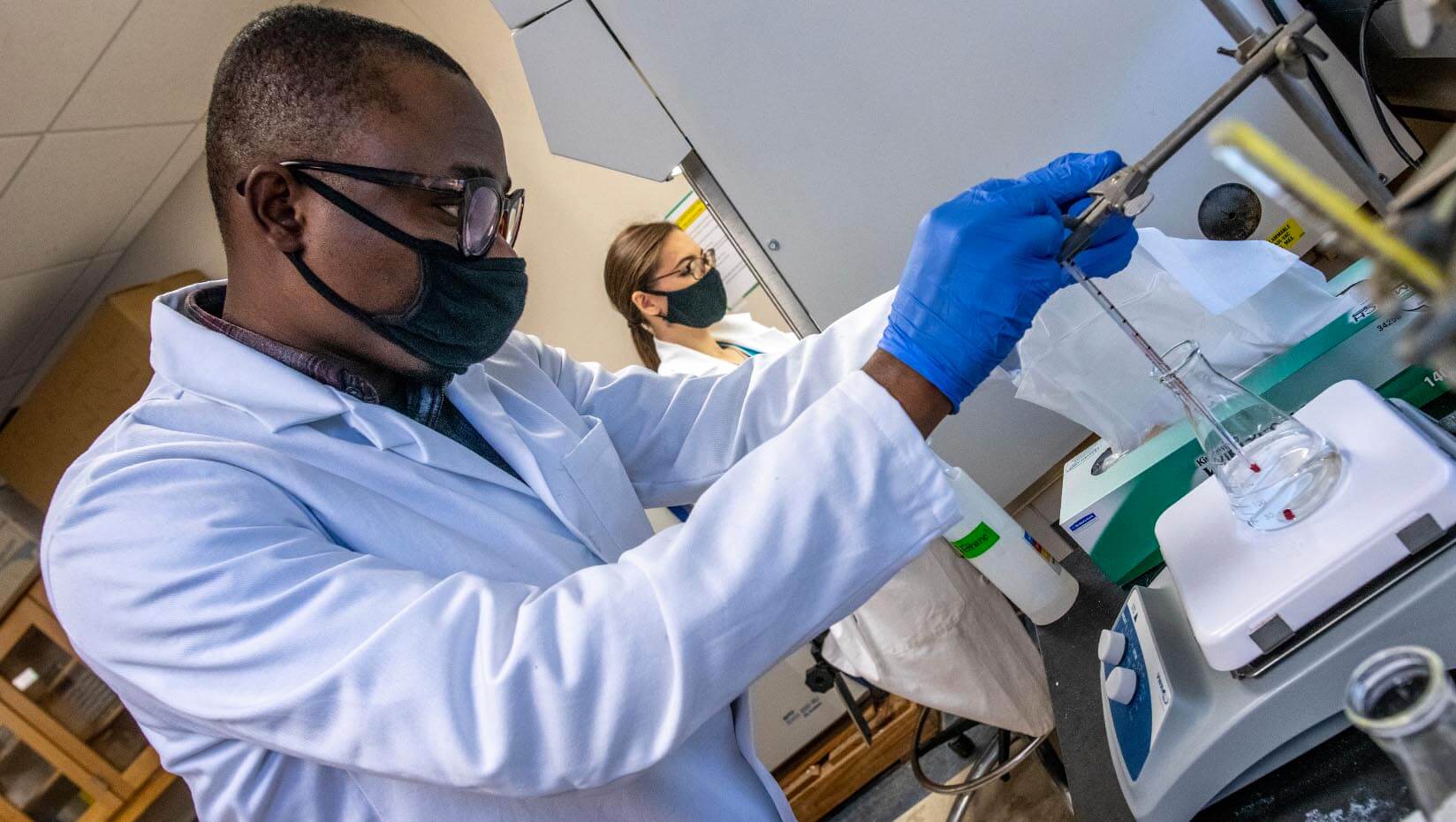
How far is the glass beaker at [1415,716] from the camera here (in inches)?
17.7

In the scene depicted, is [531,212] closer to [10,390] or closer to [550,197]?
[550,197]

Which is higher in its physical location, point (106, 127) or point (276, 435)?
point (106, 127)

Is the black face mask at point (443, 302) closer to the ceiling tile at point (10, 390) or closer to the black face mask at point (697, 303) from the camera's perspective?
the black face mask at point (697, 303)

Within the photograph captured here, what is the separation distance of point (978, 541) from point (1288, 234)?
1.92 ft

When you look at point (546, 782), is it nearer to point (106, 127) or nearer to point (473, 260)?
point (473, 260)

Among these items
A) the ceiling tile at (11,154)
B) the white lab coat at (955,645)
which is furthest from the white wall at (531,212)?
the white lab coat at (955,645)

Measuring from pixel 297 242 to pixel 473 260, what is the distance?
0.17m

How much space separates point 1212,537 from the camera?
0.88m

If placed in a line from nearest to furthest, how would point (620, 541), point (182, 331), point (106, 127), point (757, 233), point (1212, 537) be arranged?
point (1212, 537) → point (182, 331) → point (620, 541) → point (757, 233) → point (106, 127)

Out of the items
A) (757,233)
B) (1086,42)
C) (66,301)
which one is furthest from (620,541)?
(66,301)

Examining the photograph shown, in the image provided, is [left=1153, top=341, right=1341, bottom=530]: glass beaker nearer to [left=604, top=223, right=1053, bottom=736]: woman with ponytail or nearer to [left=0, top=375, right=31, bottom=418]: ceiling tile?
[left=604, top=223, right=1053, bottom=736]: woman with ponytail

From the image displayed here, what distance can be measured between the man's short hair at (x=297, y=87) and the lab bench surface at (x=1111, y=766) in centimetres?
98

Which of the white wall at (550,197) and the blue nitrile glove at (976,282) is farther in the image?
the white wall at (550,197)

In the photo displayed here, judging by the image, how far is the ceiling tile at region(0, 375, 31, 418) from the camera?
8.76 ft
